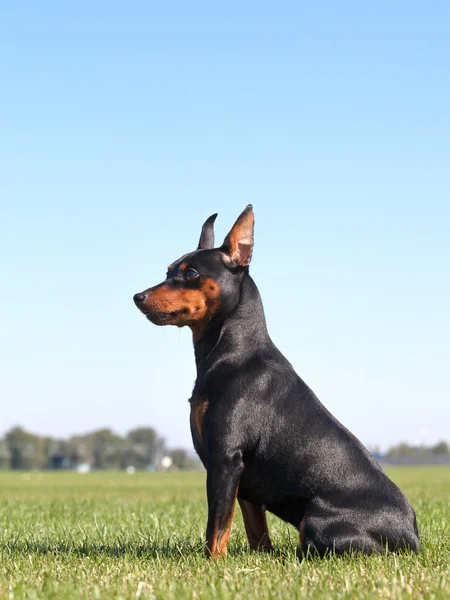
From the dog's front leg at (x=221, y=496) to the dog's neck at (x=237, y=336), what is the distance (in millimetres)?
694

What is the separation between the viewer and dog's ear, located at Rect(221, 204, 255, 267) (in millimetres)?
5738

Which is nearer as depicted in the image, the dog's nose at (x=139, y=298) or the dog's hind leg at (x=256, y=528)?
the dog's nose at (x=139, y=298)

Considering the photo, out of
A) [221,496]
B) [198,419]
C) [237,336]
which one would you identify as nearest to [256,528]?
[221,496]

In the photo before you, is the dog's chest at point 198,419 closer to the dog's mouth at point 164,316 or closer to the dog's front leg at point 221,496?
the dog's front leg at point 221,496

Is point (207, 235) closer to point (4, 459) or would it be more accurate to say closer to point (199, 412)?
point (199, 412)

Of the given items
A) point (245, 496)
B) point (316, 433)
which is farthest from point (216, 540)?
point (316, 433)

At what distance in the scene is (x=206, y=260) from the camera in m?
5.68

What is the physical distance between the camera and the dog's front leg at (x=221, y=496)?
518 centimetres

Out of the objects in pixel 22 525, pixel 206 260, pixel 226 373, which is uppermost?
pixel 206 260

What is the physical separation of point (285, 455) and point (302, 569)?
0.84m

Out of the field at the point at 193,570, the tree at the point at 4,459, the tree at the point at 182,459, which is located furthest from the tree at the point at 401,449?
the field at the point at 193,570

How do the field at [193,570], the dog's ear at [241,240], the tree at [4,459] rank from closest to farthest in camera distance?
the field at [193,570], the dog's ear at [241,240], the tree at [4,459]

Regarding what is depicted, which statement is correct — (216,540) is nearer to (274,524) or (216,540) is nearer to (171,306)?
(171,306)

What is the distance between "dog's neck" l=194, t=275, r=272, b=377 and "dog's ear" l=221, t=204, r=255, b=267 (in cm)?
18
